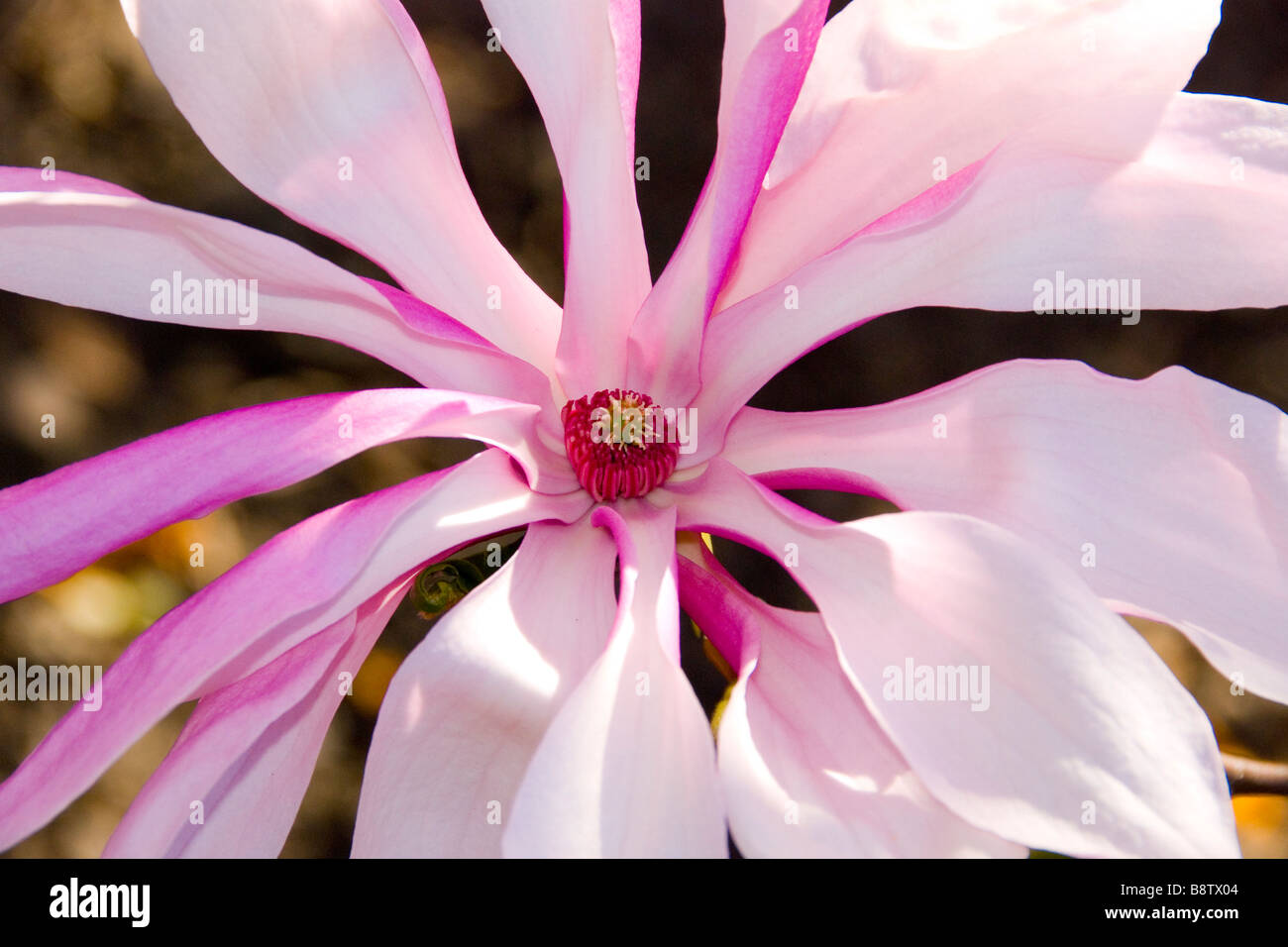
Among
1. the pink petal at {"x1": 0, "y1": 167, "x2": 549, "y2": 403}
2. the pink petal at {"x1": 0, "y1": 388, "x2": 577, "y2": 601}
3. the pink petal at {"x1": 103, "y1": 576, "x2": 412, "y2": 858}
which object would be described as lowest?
the pink petal at {"x1": 103, "y1": 576, "x2": 412, "y2": 858}

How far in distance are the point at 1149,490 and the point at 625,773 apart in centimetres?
19

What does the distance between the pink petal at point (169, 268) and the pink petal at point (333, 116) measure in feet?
0.08

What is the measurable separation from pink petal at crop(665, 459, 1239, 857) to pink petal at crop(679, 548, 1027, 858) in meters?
0.02

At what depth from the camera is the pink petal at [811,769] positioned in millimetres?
298

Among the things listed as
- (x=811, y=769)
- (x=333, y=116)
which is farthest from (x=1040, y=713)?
(x=333, y=116)

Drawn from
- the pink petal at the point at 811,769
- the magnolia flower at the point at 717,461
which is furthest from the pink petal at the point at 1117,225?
the pink petal at the point at 811,769

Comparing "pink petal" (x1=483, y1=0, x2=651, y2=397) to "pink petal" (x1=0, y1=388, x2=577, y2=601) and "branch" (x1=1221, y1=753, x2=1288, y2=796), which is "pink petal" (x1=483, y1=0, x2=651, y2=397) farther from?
"branch" (x1=1221, y1=753, x2=1288, y2=796)

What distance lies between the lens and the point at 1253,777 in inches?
19.1

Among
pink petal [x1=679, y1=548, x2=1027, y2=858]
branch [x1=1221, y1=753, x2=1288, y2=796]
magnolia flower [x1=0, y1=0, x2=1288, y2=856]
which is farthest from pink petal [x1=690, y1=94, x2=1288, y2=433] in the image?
branch [x1=1221, y1=753, x2=1288, y2=796]

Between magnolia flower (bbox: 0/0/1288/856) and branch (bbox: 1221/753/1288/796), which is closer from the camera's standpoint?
magnolia flower (bbox: 0/0/1288/856)

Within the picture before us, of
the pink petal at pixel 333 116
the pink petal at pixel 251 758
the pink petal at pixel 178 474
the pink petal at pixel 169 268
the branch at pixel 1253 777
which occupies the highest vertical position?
the pink petal at pixel 333 116

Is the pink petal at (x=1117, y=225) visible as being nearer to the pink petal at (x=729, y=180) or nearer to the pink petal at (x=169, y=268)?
the pink petal at (x=729, y=180)

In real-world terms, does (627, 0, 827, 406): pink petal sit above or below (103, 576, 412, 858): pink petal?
above

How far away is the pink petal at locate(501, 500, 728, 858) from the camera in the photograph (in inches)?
11.2
